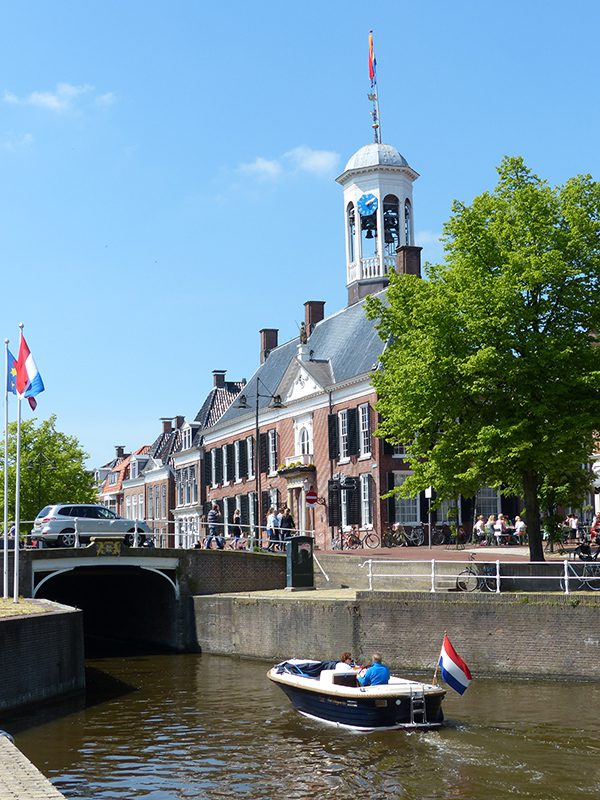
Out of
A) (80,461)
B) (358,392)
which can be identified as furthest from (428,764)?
(80,461)

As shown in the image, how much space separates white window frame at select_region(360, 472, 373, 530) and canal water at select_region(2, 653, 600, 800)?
70.4 ft

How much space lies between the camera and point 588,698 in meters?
24.4

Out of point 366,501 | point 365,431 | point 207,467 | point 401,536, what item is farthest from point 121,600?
point 207,467

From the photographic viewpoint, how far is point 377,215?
5691cm

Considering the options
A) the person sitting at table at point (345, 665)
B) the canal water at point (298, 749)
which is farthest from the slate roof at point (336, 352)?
the person sitting at table at point (345, 665)

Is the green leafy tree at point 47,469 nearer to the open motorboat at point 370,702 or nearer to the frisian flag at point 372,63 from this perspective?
the frisian flag at point 372,63

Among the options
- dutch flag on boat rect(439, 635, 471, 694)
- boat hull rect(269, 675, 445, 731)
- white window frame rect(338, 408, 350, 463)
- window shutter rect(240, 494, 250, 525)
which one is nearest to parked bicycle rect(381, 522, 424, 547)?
white window frame rect(338, 408, 350, 463)

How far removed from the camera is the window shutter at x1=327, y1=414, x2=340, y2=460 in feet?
172

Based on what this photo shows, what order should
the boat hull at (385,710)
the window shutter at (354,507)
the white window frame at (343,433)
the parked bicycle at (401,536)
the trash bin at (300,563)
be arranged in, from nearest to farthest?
the boat hull at (385,710), the trash bin at (300,563), the parked bicycle at (401,536), the window shutter at (354,507), the white window frame at (343,433)

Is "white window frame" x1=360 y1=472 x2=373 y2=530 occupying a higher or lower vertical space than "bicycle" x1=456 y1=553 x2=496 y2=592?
higher

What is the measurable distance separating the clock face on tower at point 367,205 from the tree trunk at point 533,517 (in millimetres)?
26786

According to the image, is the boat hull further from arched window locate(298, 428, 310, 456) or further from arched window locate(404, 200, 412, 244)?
arched window locate(404, 200, 412, 244)

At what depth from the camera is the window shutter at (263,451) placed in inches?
2398

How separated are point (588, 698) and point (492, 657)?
4147 millimetres
